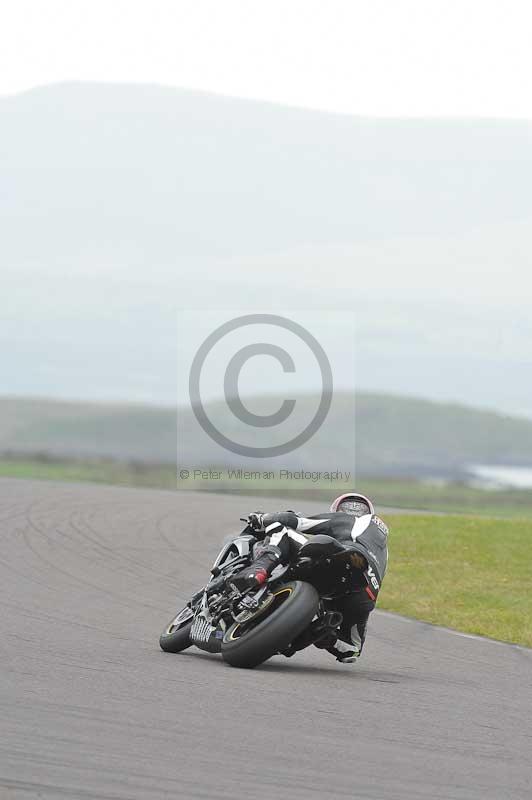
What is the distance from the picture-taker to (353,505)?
934 cm

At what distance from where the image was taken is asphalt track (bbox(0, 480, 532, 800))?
5.48m

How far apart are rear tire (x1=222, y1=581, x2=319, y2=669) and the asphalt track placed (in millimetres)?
137

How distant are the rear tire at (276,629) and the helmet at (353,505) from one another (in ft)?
3.12

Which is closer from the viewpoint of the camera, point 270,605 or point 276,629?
point 276,629

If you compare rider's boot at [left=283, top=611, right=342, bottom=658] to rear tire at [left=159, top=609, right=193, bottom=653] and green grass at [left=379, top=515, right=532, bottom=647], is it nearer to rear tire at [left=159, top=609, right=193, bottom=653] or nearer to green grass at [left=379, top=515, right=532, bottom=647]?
rear tire at [left=159, top=609, right=193, bottom=653]

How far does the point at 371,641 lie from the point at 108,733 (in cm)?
595

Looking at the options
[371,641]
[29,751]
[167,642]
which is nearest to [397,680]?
[167,642]

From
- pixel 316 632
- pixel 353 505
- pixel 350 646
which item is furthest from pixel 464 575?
pixel 316 632

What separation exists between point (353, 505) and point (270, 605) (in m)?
1.23

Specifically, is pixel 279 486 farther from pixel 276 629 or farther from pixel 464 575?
pixel 276 629

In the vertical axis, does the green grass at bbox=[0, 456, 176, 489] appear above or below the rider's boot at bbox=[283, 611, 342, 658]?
below

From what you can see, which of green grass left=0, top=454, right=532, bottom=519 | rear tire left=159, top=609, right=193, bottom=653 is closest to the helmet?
rear tire left=159, top=609, right=193, bottom=653

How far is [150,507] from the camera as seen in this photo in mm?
27391

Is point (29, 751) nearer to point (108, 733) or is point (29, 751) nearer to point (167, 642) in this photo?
point (108, 733)
